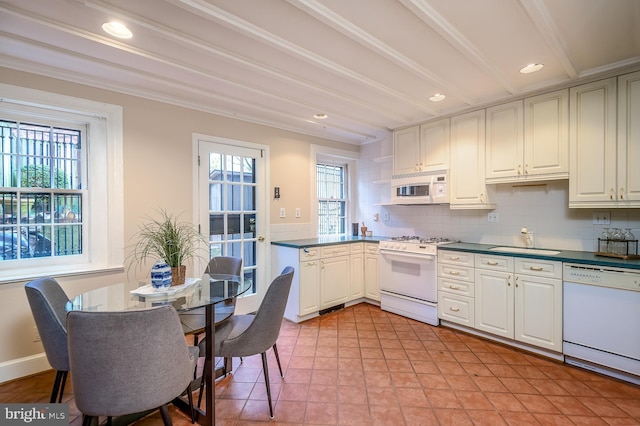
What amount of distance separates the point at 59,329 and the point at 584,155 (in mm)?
3991

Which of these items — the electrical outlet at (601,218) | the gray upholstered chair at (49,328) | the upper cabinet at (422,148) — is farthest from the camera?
the upper cabinet at (422,148)

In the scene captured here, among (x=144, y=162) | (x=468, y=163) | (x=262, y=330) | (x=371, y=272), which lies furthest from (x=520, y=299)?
(x=144, y=162)

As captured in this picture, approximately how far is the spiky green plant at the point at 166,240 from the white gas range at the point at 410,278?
7.19 feet

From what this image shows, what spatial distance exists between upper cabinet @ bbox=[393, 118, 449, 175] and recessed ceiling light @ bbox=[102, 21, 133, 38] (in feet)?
10.1

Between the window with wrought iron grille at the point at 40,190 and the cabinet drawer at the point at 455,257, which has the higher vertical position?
the window with wrought iron grille at the point at 40,190

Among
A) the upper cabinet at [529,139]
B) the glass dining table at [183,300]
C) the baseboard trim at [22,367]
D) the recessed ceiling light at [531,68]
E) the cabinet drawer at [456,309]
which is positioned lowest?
the baseboard trim at [22,367]

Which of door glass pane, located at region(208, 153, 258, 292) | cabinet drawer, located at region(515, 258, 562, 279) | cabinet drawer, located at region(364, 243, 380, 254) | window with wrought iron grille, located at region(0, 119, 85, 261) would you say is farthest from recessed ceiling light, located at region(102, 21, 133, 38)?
cabinet drawer, located at region(515, 258, 562, 279)

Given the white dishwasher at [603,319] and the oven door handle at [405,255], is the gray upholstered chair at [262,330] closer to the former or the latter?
the oven door handle at [405,255]

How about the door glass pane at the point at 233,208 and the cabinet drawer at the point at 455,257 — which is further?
the door glass pane at the point at 233,208

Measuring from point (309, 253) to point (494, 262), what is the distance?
6.24 ft

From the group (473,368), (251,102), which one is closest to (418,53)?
(251,102)

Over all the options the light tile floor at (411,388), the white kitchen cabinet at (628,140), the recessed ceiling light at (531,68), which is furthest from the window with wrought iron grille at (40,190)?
the white kitchen cabinet at (628,140)

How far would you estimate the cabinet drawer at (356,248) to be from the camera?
154 inches

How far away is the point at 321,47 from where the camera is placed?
2.08 metres
